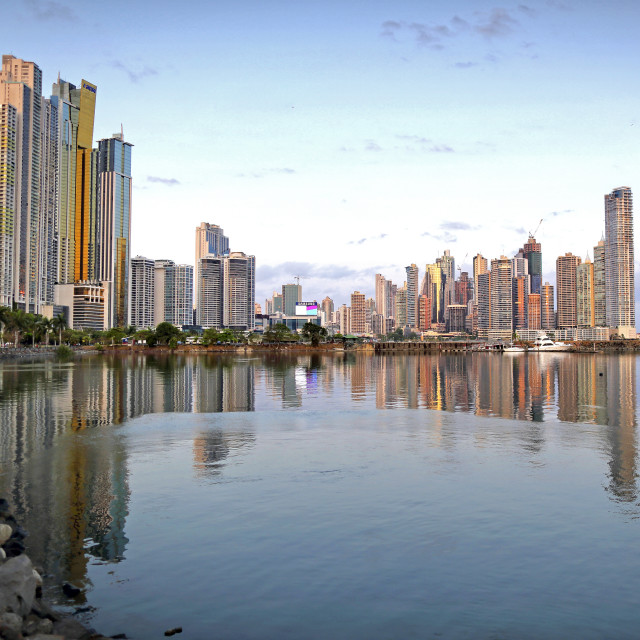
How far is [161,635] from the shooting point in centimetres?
1255

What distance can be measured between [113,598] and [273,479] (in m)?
11.5

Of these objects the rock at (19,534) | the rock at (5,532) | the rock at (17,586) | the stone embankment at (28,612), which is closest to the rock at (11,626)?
the stone embankment at (28,612)

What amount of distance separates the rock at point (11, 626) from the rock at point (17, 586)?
47 centimetres

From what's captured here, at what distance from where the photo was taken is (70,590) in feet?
47.3

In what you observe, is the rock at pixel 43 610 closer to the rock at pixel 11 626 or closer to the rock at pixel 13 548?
the rock at pixel 11 626

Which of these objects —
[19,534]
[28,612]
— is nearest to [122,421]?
[19,534]

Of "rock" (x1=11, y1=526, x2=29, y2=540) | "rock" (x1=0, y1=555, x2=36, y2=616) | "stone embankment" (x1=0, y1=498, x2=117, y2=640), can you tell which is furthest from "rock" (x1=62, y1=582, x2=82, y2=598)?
"rock" (x1=11, y1=526, x2=29, y2=540)

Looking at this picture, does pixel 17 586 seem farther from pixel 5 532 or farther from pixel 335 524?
pixel 335 524

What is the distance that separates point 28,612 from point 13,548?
161 inches

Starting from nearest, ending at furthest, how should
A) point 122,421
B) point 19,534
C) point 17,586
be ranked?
point 17,586, point 19,534, point 122,421

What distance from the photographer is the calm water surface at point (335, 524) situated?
1368 cm

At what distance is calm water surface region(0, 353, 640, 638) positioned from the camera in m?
13.7

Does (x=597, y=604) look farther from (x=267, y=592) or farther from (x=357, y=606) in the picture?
(x=267, y=592)

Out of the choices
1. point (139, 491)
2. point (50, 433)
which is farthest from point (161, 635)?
point (50, 433)
